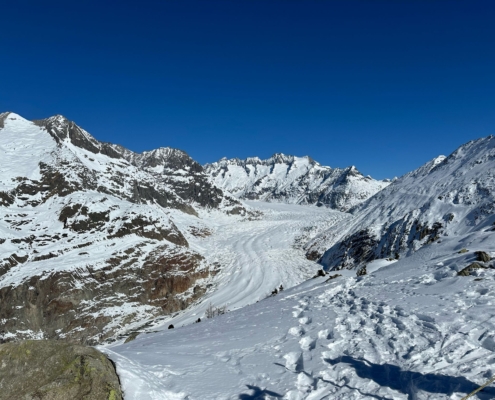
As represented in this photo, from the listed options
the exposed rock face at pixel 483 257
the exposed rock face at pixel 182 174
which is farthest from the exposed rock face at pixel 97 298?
the exposed rock face at pixel 182 174

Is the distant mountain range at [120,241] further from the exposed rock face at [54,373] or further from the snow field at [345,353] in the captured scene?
the exposed rock face at [54,373]

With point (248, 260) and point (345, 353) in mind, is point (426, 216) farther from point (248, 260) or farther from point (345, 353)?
point (345, 353)

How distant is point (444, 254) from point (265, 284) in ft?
86.3

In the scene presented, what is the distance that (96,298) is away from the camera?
122ft

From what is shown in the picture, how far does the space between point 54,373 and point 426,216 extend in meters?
44.0

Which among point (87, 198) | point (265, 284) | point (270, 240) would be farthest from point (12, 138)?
point (265, 284)

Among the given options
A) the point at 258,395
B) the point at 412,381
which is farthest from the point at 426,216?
the point at 258,395

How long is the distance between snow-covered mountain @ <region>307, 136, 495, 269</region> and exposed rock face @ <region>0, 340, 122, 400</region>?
114 ft

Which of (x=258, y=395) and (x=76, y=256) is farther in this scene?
(x=76, y=256)

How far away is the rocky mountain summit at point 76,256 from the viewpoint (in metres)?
34.5

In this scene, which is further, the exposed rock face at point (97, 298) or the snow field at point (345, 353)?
the exposed rock face at point (97, 298)

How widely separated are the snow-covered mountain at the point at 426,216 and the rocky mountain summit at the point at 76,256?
72.4 ft

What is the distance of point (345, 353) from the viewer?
7535mm

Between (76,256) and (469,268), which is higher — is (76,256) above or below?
above
